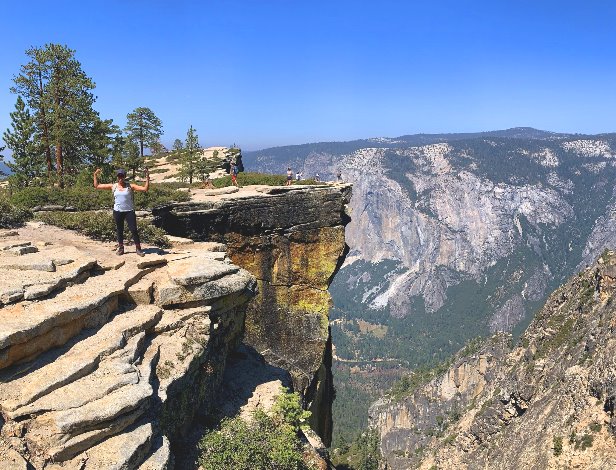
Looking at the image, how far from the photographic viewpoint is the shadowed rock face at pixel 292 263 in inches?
1232

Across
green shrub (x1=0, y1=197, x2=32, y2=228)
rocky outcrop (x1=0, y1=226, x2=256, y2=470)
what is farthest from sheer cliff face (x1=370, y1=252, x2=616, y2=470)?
green shrub (x1=0, y1=197, x2=32, y2=228)

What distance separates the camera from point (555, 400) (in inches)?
2753

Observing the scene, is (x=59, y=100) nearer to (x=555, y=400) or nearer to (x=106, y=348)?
(x=106, y=348)

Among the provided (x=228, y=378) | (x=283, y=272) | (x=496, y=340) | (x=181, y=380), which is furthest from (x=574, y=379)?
(x=496, y=340)

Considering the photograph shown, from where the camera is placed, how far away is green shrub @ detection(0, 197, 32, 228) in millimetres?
20641

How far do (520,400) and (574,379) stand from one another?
1830 centimetres

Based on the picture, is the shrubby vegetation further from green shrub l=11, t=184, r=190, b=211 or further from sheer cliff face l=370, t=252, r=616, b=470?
green shrub l=11, t=184, r=190, b=211

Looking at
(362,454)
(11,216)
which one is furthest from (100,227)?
(362,454)

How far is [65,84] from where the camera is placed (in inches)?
1353

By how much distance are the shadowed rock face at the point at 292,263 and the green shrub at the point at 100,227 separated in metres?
9.65

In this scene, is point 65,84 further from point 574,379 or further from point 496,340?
A: point 496,340

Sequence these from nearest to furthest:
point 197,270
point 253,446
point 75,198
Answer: point 253,446, point 197,270, point 75,198

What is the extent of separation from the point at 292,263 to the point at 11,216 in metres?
17.2

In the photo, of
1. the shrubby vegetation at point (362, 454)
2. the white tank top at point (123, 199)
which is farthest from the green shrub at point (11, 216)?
the shrubby vegetation at point (362, 454)
